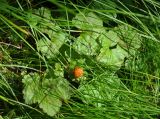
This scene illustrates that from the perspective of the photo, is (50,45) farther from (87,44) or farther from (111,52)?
(111,52)

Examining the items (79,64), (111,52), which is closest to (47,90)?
(79,64)

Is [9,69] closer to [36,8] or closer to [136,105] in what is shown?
[36,8]

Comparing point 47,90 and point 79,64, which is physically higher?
point 79,64

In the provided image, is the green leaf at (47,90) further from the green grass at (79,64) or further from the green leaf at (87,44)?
the green leaf at (87,44)

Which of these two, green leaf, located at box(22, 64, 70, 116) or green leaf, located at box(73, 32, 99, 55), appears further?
green leaf, located at box(73, 32, 99, 55)

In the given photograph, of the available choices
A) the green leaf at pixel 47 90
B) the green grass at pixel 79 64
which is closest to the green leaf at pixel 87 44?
the green grass at pixel 79 64

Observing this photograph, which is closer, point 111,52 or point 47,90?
point 47,90

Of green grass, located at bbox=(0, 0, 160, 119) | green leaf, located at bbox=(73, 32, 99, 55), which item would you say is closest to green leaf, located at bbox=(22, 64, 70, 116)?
green grass, located at bbox=(0, 0, 160, 119)

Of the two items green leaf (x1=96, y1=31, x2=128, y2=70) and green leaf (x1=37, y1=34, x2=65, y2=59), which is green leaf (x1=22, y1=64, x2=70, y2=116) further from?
green leaf (x1=96, y1=31, x2=128, y2=70)
